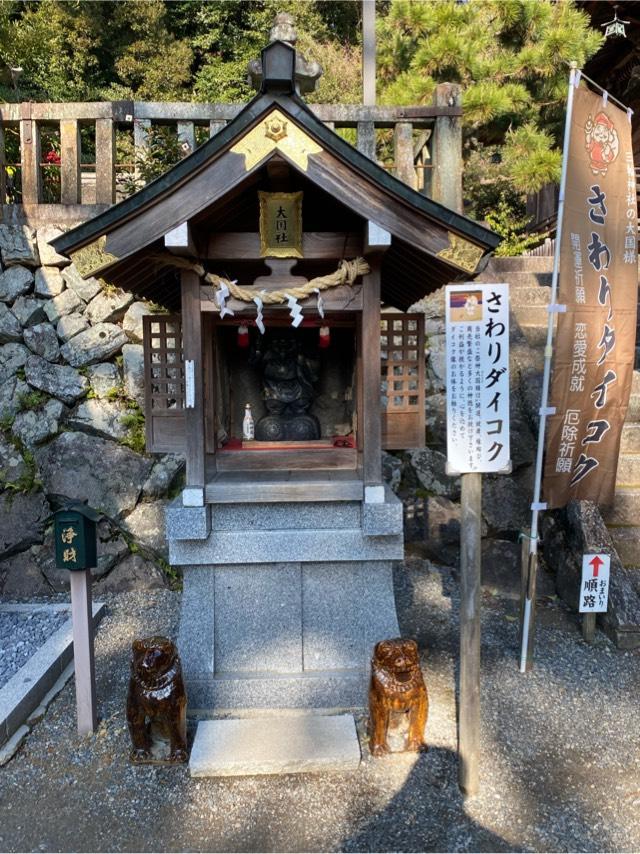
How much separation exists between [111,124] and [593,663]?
782 centimetres

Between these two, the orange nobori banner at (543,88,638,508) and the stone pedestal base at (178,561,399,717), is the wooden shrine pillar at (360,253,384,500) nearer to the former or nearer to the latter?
the stone pedestal base at (178,561,399,717)

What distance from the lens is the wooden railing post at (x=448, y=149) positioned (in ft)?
23.2

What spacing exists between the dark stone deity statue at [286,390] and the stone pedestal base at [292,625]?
4.16ft

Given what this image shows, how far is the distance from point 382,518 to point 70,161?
6.29 meters

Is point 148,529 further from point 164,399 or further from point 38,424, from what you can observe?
point 164,399

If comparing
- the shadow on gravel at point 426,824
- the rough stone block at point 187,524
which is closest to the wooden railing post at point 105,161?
the rough stone block at point 187,524

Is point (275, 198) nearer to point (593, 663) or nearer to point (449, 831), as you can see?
point (449, 831)

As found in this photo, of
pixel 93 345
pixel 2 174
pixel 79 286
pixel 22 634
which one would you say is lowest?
pixel 22 634

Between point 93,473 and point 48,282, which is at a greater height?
point 48,282

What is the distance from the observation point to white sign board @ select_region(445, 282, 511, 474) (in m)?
3.20

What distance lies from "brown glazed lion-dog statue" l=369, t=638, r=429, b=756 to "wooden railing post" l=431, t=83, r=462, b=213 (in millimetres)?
5702

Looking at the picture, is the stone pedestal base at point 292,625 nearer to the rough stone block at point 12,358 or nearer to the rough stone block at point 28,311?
the rough stone block at point 12,358

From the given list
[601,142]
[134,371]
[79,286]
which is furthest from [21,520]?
[601,142]

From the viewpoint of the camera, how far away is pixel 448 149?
7.12m
